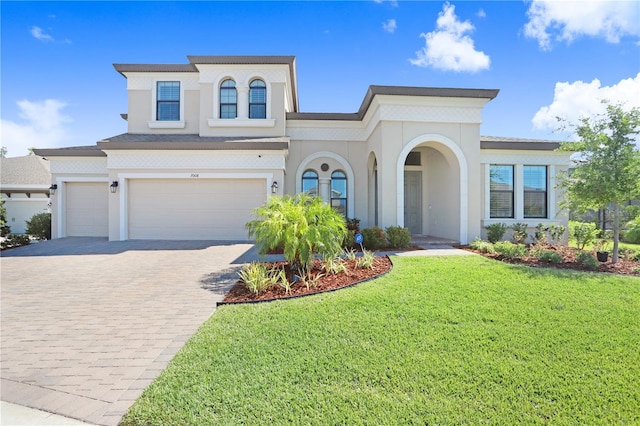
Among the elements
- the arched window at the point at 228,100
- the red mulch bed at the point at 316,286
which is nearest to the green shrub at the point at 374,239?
the red mulch bed at the point at 316,286

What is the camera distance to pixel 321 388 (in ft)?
9.05

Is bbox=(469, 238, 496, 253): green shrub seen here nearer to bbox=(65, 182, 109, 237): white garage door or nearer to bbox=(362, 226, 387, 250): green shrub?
bbox=(362, 226, 387, 250): green shrub

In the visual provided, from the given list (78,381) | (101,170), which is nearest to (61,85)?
(101,170)

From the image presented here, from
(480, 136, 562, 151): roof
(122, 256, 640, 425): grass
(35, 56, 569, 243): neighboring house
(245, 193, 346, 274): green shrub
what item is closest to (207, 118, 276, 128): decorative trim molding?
(35, 56, 569, 243): neighboring house

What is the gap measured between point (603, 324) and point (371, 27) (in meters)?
11.4

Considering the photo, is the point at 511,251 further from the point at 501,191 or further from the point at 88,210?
the point at 88,210

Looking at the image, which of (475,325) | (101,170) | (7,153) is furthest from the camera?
(7,153)

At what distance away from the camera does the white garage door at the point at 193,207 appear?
40.8ft

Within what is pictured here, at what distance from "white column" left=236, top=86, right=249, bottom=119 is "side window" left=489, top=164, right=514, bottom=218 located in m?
11.7

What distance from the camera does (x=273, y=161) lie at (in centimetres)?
1216

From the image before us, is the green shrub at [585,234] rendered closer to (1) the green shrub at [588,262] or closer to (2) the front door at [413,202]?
(1) the green shrub at [588,262]

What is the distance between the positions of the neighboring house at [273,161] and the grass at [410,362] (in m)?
6.32

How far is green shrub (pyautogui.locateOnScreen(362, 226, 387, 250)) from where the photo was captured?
9.75 metres

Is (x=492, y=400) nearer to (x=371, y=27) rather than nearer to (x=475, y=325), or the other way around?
(x=475, y=325)
